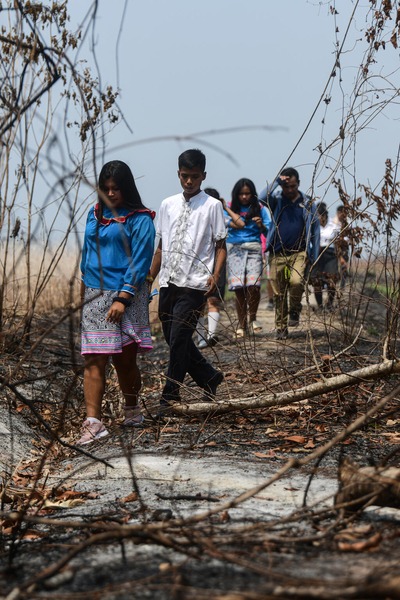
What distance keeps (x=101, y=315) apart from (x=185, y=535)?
269 centimetres

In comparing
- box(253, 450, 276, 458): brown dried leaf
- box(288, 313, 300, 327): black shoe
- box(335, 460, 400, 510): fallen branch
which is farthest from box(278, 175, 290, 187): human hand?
box(335, 460, 400, 510): fallen branch

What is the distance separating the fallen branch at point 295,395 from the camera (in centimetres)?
528

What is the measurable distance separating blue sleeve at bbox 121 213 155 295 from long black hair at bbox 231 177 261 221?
5026 millimetres

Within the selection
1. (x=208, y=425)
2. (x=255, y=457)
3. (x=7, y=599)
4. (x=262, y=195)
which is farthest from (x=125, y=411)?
(x=262, y=195)

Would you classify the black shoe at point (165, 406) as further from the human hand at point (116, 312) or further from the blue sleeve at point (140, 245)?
the blue sleeve at point (140, 245)

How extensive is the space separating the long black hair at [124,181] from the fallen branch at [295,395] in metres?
1.23

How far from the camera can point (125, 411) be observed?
5809 millimetres

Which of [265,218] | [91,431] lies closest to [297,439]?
[91,431]

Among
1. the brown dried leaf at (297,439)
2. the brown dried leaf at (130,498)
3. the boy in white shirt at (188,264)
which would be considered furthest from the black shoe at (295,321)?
the brown dried leaf at (130,498)

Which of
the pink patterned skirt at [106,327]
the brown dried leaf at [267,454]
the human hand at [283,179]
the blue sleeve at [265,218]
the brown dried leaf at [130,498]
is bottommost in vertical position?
the brown dried leaf at [267,454]

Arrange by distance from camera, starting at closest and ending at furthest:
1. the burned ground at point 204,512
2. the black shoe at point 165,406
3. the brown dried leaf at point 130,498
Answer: the burned ground at point 204,512
the brown dried leaf at point 130,498
the black shoe at point 165,406

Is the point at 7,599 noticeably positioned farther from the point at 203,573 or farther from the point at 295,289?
the point at 295,289

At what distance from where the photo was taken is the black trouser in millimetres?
6250

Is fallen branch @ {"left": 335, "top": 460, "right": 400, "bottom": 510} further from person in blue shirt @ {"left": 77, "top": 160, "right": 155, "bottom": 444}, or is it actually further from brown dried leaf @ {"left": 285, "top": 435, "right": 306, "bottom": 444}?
person in blue shirt @ {"left": 77, "top": 160, "right": 155, "bottom": 444}
